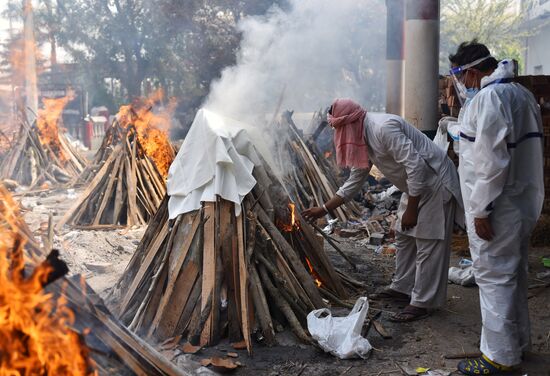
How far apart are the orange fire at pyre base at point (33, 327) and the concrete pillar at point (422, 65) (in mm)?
7953

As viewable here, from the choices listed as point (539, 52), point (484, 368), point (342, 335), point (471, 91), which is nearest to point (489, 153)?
point (471, 91)

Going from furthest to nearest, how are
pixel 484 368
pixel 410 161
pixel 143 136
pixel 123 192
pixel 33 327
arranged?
1. pixel 143 136
2. pixel 123 192
3. pixel 410 161
4. pixel 484 368
5. pixel 33 327

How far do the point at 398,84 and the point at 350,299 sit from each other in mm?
11659

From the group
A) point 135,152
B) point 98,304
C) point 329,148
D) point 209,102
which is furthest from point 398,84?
point 98,304

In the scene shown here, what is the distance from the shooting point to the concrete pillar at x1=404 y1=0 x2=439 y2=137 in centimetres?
952

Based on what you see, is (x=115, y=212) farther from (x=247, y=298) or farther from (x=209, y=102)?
(x=247, y=298)

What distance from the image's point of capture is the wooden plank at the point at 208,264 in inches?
175

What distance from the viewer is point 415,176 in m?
4.75

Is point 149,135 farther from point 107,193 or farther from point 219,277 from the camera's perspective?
point 219,277

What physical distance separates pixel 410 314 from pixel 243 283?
1.52 m

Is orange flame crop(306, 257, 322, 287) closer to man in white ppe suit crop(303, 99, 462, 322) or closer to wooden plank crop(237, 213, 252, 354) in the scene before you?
man in white ppe suit crop(303, 99, 462, 322)

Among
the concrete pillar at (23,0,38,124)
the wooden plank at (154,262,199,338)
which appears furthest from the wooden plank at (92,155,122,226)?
the concrete pillar at (23,0,38,124)

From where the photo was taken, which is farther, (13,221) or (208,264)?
(208,264)

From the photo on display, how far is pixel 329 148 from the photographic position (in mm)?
12555
